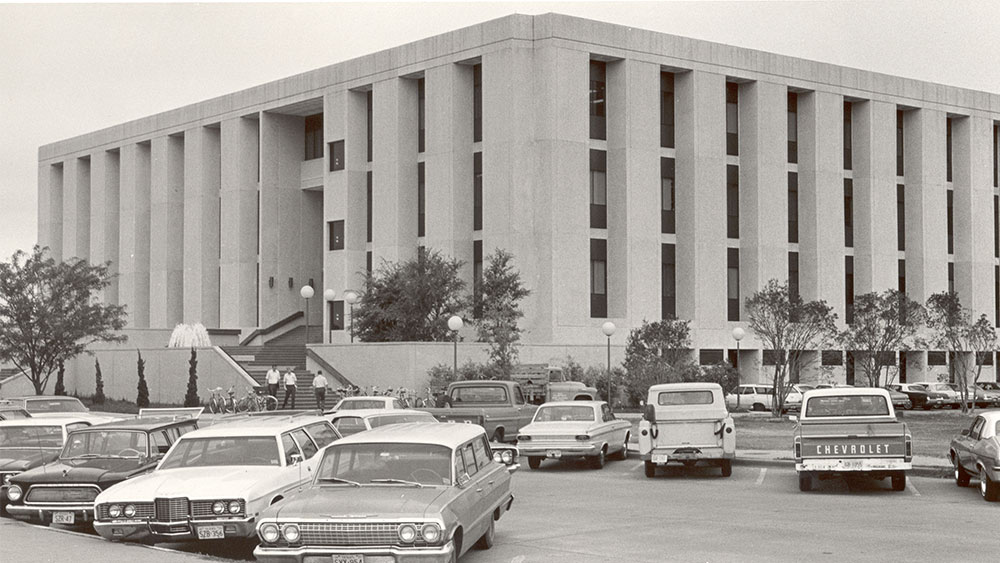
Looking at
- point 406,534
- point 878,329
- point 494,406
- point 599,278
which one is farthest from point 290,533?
point 599,278

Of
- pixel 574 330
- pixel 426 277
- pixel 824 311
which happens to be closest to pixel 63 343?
pixel 426 277

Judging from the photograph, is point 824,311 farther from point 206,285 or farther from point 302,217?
point 206,285

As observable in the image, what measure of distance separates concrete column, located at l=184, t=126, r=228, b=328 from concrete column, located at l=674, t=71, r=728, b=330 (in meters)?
27.6

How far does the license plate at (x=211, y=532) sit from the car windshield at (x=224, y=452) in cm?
120

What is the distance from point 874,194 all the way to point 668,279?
1319 cm

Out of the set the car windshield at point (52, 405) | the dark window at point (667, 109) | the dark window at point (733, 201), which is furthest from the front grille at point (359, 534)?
the dark window at point (733, 201)

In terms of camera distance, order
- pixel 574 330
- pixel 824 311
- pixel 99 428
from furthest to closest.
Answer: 1. pixel 574 330
2. pixel 824 311
3. pixel 99 428

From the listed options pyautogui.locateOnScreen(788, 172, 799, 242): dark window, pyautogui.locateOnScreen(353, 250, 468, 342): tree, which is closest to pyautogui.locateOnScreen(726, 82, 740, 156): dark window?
pyautogui.locateOnScreen(788, 172, 799, 242): dark window

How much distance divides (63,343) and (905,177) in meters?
42.3

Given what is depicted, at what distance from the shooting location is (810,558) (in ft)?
40.5

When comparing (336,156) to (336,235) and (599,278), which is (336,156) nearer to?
(336,235)

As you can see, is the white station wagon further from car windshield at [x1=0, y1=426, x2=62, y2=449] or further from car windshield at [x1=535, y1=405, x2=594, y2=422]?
car windshield at [x1=535, y1=405, x2=594, y2=422]

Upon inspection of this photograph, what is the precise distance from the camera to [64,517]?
14602 millimetres

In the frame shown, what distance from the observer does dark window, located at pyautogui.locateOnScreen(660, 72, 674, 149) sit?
175ft
